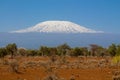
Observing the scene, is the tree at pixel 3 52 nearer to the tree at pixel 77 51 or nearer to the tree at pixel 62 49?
the tree at pixel 62 49

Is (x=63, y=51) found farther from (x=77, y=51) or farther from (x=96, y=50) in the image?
(x=96, y=50)

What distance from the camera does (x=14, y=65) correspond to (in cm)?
3162

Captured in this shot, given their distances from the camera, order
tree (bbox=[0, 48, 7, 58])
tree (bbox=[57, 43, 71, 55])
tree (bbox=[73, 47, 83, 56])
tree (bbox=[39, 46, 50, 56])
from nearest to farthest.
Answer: tree (bbox=[0, 48, 7, 58]) → tree (bbox=[39, 46, 50, 56]) → tree (bbox=[73, 47, 83, 56]) → tree (bbox=[57, 43, 71, 55])

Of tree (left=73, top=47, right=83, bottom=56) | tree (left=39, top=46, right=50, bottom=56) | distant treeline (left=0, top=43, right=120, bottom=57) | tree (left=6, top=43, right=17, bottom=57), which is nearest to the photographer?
tree (left=6, top=43, right=17, bottom=57)

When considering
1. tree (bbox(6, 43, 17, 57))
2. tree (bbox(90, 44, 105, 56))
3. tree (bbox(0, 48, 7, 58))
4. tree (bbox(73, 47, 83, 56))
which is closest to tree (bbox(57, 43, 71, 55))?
tree (bbox(73, 47, 83, 56))

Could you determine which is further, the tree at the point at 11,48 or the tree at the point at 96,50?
the tree at the point at 96,50

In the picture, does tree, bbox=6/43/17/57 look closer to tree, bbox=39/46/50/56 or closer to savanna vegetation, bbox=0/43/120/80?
savanna vegetation, bbox=0/43/120/80

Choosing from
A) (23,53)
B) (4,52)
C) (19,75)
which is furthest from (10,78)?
(23,53)

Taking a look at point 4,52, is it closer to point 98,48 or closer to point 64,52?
point 64,52

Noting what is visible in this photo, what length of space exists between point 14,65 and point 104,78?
8.74 meters

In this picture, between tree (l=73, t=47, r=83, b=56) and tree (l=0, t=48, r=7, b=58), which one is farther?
tree (l=73, t=47, r=83, b=56)

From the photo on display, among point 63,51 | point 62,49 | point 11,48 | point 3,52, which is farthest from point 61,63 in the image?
point 62,49

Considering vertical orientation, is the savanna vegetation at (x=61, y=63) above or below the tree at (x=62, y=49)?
below

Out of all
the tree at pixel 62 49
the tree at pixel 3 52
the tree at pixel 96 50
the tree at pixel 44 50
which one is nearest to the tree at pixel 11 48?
the tree at pixel 3 52
